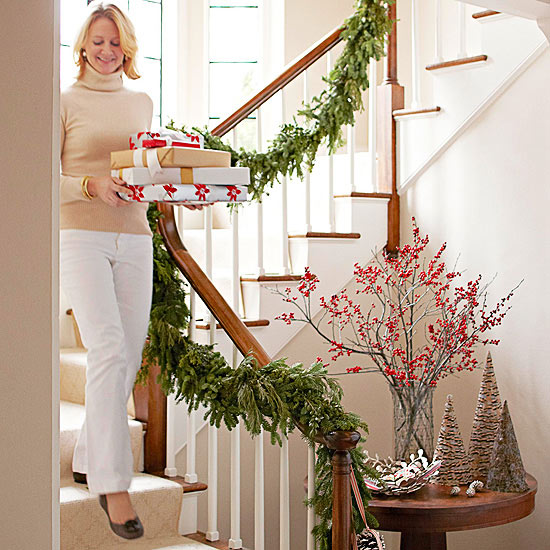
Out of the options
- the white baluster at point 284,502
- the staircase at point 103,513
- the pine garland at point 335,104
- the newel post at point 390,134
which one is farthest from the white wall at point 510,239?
the white baluster at point 284,502

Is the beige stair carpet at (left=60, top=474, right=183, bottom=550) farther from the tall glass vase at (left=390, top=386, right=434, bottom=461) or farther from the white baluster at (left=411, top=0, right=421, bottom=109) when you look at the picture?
the white baluster at (left=411, top=0, right=421, bottom=109)

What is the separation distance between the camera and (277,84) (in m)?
3.24

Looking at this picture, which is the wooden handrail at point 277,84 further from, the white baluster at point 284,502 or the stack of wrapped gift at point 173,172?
the white baluster at point 284,502

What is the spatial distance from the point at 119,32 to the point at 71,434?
4.27 feet

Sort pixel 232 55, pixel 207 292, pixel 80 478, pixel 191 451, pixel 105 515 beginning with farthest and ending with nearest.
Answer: pixel 232 55
pixel 191 451
pixel 207 292
pixel 80 478
pixel 105 515

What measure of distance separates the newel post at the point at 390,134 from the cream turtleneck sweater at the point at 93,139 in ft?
4.94

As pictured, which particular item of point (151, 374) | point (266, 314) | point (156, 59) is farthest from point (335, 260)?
point (156, 59)

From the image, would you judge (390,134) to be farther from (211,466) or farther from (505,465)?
(211,466)

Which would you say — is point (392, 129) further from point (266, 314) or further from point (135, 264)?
point (135, 264)

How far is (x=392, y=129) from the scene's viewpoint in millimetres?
3645

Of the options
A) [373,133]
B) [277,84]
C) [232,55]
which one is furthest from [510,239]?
[232,55]

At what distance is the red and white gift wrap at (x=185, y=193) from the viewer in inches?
88.0

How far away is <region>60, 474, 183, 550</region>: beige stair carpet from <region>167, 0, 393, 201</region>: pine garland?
41.1 inches

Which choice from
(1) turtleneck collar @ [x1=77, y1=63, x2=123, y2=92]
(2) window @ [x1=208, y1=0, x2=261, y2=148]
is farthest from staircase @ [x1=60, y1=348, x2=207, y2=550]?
(2) window @ [x1=208, y1=0, x2=261, y2=148]
